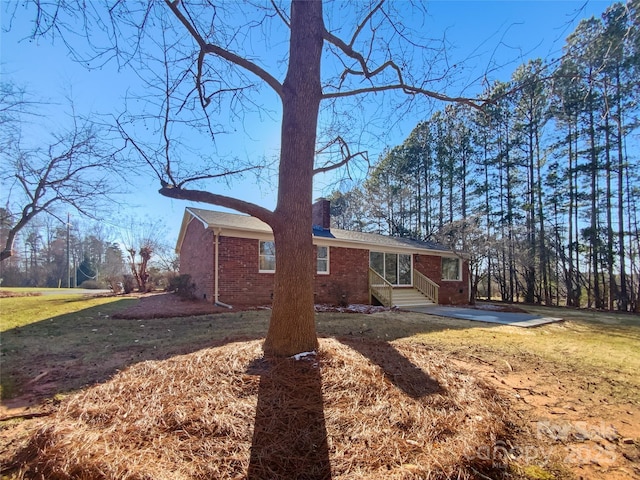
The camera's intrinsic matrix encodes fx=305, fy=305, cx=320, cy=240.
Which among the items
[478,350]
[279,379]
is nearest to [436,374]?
[279,379]

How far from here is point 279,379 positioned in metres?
2.74

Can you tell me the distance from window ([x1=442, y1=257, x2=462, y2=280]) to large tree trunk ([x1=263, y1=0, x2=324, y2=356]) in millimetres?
16205

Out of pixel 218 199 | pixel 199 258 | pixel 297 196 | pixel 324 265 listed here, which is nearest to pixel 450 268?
pixel 324 265

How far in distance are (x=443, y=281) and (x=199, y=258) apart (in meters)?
13.1

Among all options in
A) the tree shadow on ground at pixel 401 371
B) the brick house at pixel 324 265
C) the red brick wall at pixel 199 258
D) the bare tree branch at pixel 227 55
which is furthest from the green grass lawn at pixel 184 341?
the bare tree branch at pixel 227 55

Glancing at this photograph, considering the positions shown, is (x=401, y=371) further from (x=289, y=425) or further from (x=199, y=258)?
(x=199, y=258)

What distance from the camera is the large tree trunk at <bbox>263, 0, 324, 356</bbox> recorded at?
3277mm

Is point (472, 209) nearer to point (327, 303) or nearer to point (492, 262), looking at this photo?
point (492, 262)

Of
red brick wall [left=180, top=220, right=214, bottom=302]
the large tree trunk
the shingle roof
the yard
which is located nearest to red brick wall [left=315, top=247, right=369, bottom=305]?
the shingle roof

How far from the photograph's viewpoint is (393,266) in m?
15.8

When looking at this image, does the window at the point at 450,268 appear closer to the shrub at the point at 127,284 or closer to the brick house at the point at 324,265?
the brick house at the point at 324,265

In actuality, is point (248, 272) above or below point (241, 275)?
above

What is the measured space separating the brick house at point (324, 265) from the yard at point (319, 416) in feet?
21.2

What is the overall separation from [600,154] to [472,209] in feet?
26.4
